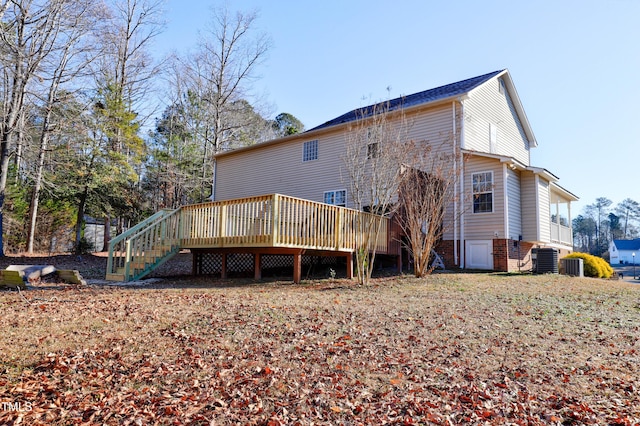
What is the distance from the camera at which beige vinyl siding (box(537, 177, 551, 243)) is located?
1411 cm

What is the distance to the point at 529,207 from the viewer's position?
13.9 m

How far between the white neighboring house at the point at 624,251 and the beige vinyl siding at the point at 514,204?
4859cm

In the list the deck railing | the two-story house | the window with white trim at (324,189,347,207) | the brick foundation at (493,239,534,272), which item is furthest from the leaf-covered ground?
the window with white trim at (324,189,347,207)

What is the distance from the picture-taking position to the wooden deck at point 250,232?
866 cm

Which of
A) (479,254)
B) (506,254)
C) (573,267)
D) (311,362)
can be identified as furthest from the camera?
(479,254)

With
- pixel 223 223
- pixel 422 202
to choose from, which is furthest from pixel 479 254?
pixel 223 223

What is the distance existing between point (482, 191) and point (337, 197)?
17.7 ft

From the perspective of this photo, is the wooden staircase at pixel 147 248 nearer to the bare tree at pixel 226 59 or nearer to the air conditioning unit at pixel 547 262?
the air conditioning unit at pixel 547 262

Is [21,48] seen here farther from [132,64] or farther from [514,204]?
[514,204]

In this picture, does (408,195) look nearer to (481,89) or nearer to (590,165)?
(481,89)

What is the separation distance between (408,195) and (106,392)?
8332mm

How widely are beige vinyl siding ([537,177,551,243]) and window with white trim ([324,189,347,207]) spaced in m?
6.99

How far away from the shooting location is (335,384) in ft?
11.0

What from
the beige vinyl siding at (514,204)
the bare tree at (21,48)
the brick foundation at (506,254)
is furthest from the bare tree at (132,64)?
the beige vinyl siding at (514,204)
